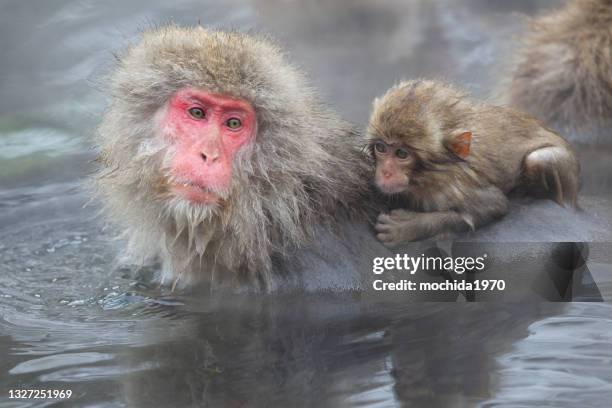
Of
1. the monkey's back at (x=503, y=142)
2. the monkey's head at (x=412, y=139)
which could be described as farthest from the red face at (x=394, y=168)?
the monkey's back at (x=503, y=142)

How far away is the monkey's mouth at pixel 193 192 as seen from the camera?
4273 millimetres

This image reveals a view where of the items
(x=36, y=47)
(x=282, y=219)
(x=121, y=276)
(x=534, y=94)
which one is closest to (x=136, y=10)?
(x=36, y=47)

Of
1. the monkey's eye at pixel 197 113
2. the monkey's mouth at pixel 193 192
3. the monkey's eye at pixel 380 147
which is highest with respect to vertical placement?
the monkey's eye at pixel 197 113

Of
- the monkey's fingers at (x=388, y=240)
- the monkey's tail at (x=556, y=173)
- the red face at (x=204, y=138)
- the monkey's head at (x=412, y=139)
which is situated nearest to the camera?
the red face at (x=204, y=138)

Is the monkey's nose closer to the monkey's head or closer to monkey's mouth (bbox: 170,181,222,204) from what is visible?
monkey's mouth (bbox: 170,181,222,204)

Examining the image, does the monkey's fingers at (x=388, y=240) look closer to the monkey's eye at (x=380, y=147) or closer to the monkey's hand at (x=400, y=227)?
the monkey's hand at (x=400, y=227)

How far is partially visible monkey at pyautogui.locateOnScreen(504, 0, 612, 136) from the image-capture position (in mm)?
7207

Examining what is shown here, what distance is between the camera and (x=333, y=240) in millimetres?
4949

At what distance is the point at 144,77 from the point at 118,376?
1431 mm

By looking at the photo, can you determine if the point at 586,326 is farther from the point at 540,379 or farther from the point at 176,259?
the point at 176,259

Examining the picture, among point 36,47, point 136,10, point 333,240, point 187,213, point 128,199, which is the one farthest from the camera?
point 136,10

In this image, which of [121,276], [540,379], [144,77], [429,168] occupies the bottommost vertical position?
[540,379]

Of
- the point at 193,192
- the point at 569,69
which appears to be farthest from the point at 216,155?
the point at 569,69

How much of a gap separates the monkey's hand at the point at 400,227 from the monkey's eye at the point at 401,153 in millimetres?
272
